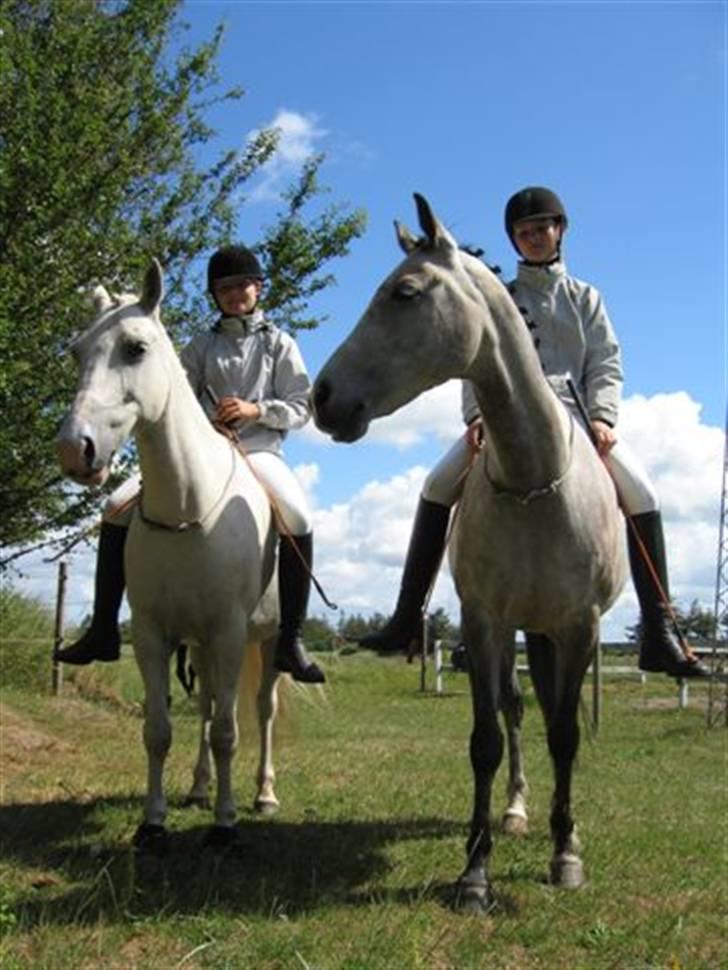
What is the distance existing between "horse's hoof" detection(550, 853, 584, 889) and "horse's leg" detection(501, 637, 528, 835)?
45.9 inches

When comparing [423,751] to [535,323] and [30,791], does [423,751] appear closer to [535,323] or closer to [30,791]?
[30,791]

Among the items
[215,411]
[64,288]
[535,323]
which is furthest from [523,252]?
[64,288]

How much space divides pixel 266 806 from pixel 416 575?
2.03 m

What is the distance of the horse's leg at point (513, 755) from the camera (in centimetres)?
617

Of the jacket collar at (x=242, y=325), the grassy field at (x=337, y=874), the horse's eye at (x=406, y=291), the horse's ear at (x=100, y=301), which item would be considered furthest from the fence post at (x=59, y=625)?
the horse's eye at (x=406, y=291)

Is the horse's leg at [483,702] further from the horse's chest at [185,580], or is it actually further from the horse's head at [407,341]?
the horse's head at [407,341]

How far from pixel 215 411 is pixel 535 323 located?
196 cm

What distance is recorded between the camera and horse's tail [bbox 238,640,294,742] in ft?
22.9

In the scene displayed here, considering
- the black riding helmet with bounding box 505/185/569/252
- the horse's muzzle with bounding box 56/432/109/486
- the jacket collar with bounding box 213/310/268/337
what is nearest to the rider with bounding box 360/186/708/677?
the black riding helmet with bounding box 505/185/569/252

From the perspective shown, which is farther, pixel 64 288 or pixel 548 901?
pixel 64 288

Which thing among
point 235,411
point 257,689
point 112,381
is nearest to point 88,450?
point 112,381

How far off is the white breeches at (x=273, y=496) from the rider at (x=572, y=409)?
0.72 m

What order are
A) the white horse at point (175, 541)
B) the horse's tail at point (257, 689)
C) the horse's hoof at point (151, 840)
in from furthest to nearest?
the horse's tail at point (257, 689)
the horse's hoof at point (151, 840)
the white horse at point (175, 541)

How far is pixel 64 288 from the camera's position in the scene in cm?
780
